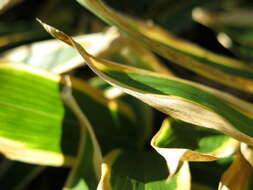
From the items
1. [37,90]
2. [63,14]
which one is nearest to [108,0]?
[63,14]

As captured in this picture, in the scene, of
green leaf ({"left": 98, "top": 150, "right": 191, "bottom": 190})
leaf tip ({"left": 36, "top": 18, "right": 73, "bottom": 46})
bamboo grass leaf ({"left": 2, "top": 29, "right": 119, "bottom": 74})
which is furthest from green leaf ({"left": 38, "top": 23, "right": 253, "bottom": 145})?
bamboo grass leaf ({"left": 2, "top": 29, "right": 119, "bottom": 74})

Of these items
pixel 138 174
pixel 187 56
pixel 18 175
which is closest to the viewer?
pixel 138 174

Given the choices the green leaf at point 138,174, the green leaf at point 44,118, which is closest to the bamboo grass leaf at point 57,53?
the green leaf at point 44,118

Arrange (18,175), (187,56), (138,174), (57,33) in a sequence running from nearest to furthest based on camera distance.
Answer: (57,33)
(138,174)
(187,56)
(18,175)

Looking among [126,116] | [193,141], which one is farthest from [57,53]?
[193,141]

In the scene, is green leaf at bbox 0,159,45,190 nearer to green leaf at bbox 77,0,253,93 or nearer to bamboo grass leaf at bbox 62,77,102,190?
bamboo grass leaf at bbox 62,77,102,190

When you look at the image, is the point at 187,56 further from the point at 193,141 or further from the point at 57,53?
the point at 57,53
